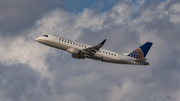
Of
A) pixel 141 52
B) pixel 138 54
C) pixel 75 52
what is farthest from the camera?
pixel 141 52

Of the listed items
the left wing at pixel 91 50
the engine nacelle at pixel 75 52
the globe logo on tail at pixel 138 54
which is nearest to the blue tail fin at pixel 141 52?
the globe logo on tail at pixel 138 54

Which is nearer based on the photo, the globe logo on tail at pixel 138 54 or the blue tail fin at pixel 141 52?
the globe logo on tail at pixel 138 54

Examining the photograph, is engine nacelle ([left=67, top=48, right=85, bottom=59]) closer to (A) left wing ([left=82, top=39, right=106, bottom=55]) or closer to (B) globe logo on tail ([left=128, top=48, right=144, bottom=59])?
(A) left wing ([left=82, top=39, right=106, bottom=55])

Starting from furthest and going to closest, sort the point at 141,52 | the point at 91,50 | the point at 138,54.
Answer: the point at 141,52, the point at 138,54, the point at 91,50

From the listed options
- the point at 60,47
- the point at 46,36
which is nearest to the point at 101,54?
the point at 60,47

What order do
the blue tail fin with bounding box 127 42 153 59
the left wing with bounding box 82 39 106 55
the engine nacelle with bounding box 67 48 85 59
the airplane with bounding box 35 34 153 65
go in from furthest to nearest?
the blue tail fin with bounding box 127 42 153 59 → the airplane with bounding box 35 34 153 65 → the engine nacelle with bounding box 67 48 85 59 → the left wing with bounding box 82 39 106 55

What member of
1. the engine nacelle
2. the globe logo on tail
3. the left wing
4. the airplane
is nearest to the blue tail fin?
the globe logo on tail

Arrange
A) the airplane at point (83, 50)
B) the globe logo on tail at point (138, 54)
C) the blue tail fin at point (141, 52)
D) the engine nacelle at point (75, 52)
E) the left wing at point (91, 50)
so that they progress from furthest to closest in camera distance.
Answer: the blue tail fin at point (141, 52) → the globe logo on tail at point (138, 54) → the airplane at point (83, 50) → the engine nacelle at point (75, 52) → the left wing at point (91, 50)

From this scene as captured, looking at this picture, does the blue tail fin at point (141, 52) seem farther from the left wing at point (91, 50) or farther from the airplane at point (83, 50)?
the left wing at point (91, 50)

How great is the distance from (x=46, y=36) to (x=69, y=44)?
7.97 metres

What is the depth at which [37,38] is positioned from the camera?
267ft

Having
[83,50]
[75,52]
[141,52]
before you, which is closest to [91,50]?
[83,50]

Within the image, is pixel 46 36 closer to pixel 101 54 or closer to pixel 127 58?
pixel 101 54

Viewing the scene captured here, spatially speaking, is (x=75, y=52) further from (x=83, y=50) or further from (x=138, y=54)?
(x=138, y=54)
